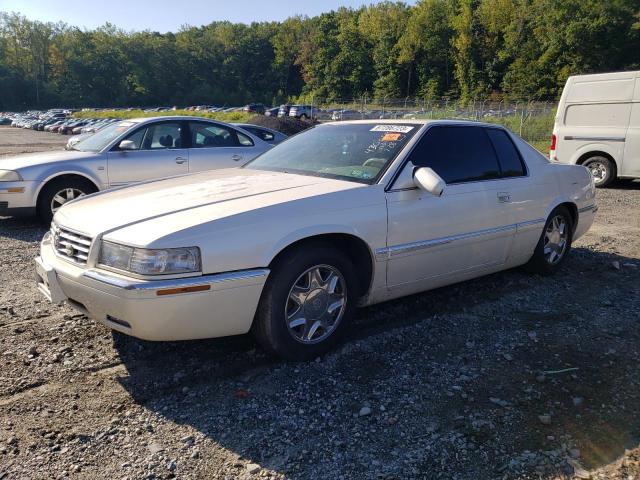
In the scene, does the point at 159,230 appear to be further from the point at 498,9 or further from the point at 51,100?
the point at 51,100

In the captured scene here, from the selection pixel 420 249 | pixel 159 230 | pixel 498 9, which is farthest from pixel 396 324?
pixel 498 9

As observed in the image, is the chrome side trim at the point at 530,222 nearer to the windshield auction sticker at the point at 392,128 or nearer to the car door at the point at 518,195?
the car door at the point at 518,195

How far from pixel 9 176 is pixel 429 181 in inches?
229

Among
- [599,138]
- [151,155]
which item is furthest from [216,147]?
[599,138]

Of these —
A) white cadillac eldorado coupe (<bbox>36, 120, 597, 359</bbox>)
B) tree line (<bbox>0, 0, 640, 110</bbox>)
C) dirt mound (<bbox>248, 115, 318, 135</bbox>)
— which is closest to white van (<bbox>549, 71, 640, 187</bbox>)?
white cadillac eldorado coupe (<bbox>36, 120, 597, 359</bbox>)

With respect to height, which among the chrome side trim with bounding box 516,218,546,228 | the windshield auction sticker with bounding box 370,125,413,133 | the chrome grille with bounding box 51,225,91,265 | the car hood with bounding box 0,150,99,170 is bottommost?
the chrome side trim with bounding box 516,218,546,228

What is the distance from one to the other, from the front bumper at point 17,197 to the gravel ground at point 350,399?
289 cm

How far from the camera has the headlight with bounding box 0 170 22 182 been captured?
6801mm

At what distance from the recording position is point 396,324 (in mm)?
3975

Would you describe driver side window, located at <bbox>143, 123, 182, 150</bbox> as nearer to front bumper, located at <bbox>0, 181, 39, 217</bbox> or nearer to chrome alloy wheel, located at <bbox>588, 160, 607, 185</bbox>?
front bumper, located at <bbox>0, 181, 39, 217</bbox>

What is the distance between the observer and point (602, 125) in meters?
11.1

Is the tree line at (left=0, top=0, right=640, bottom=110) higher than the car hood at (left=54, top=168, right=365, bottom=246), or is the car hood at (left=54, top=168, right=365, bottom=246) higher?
the tree line at (left=0, top=0, right=640, bottom=110)

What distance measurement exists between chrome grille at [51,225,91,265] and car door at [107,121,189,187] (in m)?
4.17

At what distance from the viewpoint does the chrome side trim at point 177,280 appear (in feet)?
9.01
